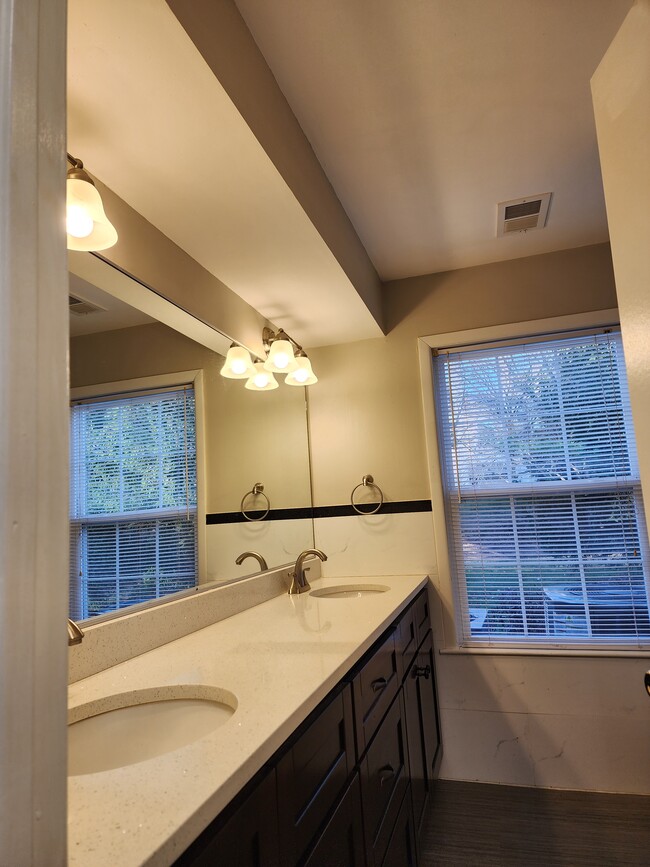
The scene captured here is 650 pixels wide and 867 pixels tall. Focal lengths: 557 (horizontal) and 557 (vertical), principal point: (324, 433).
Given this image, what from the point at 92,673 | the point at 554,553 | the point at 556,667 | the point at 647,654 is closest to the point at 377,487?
the point at 554,553

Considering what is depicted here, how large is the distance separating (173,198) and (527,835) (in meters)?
2.67

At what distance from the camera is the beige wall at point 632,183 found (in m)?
0.99

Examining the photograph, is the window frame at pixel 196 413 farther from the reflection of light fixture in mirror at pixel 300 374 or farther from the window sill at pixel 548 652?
the window sill at pixel 548 652

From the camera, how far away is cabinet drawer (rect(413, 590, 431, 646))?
7.98 ft

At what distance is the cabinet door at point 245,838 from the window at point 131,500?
674 mm

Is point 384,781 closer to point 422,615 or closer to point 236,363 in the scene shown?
point 422,615

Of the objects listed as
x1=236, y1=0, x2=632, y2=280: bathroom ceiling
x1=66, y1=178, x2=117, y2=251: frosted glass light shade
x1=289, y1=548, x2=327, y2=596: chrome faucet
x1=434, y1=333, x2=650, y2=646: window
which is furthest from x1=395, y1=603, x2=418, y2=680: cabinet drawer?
x1=236, y1=0, x2=632, y2=280: bathroom ceiling

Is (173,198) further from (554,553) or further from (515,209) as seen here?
(554,553)

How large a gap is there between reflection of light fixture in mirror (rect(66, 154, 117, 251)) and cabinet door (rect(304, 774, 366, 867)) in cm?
137

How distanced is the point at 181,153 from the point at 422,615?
2.13 metres

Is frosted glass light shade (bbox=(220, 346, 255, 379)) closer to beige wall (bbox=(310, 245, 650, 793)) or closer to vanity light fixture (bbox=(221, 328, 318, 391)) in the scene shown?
vanity light fixture (bbox=(221, 328, 318, 391))

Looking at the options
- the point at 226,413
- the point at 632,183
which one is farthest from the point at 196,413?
the point at 632,183

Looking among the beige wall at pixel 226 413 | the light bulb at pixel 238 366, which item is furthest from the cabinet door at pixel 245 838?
the light bulb at pixel 238 366

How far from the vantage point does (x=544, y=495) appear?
111 inches
